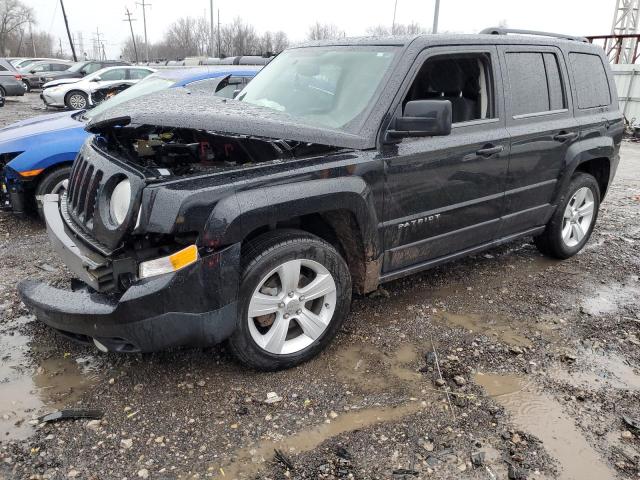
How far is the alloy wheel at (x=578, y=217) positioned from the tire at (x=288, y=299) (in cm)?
275

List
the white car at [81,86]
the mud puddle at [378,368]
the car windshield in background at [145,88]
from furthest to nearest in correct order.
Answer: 1. the white car at [81,86]
2. the car windshield in background at [145,88]
3. the mud puddle at [378,368]

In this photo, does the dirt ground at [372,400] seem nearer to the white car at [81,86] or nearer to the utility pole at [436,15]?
the white car at [81,86]

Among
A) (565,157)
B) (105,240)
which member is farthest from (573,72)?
(105,240)

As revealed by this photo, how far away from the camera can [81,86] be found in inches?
668

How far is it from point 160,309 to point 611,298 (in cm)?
361

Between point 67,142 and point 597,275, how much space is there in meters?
5.21

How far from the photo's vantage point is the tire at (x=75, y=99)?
16.8m

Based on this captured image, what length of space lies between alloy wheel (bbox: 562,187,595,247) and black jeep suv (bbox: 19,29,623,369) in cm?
48

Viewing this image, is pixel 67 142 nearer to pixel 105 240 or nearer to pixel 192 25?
pixel 105 240

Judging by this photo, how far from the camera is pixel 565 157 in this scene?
14.2 ft

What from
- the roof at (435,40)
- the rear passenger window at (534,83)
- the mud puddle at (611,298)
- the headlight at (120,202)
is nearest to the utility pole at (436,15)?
the roof at (435,40)

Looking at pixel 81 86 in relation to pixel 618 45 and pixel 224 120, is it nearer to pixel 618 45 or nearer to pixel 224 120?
pixel 224 120

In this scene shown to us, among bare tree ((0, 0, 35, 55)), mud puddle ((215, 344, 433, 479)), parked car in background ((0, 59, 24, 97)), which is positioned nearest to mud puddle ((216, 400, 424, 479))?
mud puddle ((215, 344, 433, 479))

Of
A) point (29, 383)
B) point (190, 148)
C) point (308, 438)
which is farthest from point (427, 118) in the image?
point (29, 383)
